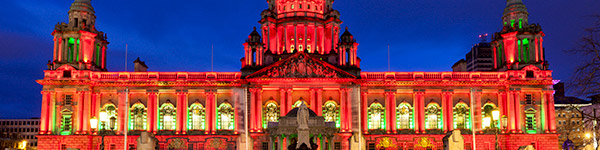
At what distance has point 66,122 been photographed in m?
78.0

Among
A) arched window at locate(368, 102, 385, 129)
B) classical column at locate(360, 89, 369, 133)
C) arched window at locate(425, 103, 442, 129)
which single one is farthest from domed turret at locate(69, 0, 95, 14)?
arched window at locate(425, 103, 442, 129)

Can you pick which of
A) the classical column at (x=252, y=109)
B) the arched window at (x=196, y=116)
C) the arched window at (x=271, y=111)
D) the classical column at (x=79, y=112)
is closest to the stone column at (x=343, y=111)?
the arched window at (x=271, y=111)

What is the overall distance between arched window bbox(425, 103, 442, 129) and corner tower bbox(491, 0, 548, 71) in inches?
411

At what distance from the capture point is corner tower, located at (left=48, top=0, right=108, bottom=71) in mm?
79438

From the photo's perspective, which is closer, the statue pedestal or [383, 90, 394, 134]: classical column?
the statue pedestal

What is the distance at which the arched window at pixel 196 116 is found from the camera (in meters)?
80.6

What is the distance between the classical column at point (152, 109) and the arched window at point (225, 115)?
25.4 feet

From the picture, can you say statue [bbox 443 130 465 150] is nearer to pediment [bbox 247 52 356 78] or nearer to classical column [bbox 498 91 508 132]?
pediment [bbox 247 52 356 78]

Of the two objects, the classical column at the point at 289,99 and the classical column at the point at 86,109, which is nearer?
the classical column at the point at 86,109

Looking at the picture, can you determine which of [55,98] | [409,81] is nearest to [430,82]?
[409,81]

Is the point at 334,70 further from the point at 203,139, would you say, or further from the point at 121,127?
the point at 121,127

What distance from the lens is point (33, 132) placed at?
17225 cm

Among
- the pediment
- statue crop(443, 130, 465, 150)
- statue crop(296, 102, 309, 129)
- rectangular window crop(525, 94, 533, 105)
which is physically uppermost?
the pediment

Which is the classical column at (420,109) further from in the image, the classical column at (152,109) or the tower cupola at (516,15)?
the classical column at (152,109)
